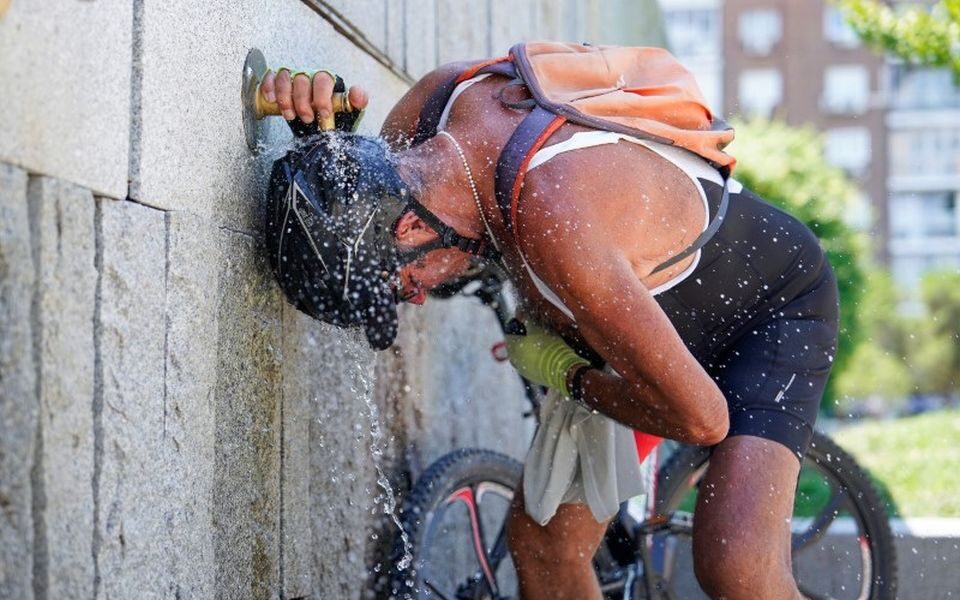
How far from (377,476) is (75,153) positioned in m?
2.01

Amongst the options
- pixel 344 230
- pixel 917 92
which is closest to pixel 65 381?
pixel 344 230

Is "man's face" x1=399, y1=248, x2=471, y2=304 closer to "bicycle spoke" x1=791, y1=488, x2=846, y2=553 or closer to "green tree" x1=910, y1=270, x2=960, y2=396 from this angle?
"bicycle spoke" x1=791, y1=488, x2=846, y2=553

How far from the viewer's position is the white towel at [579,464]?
3420 millimetres

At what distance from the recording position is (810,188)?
21000 millimetres

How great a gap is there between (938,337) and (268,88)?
44171 millimetres

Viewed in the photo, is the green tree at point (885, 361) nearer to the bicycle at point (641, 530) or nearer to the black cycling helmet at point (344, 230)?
the bicycle at point (641, 530)

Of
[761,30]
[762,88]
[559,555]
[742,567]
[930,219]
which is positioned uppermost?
[761,30]

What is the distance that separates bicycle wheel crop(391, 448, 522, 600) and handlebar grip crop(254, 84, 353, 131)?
52.7 inches

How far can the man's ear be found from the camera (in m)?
2.95

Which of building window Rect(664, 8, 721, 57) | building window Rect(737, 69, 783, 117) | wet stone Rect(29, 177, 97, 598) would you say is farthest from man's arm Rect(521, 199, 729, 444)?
building window Rect(664, 8, 721, 57)

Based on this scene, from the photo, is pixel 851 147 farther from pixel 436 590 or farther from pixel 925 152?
pixel 436 590

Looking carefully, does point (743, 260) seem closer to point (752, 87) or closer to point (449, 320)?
point (449, 320)

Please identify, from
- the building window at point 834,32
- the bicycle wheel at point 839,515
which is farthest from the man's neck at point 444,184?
the building window at point 834,32

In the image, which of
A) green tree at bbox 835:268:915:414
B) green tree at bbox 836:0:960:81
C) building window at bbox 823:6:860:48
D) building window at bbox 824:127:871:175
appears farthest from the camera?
building window at bbox 824:127:871:175
